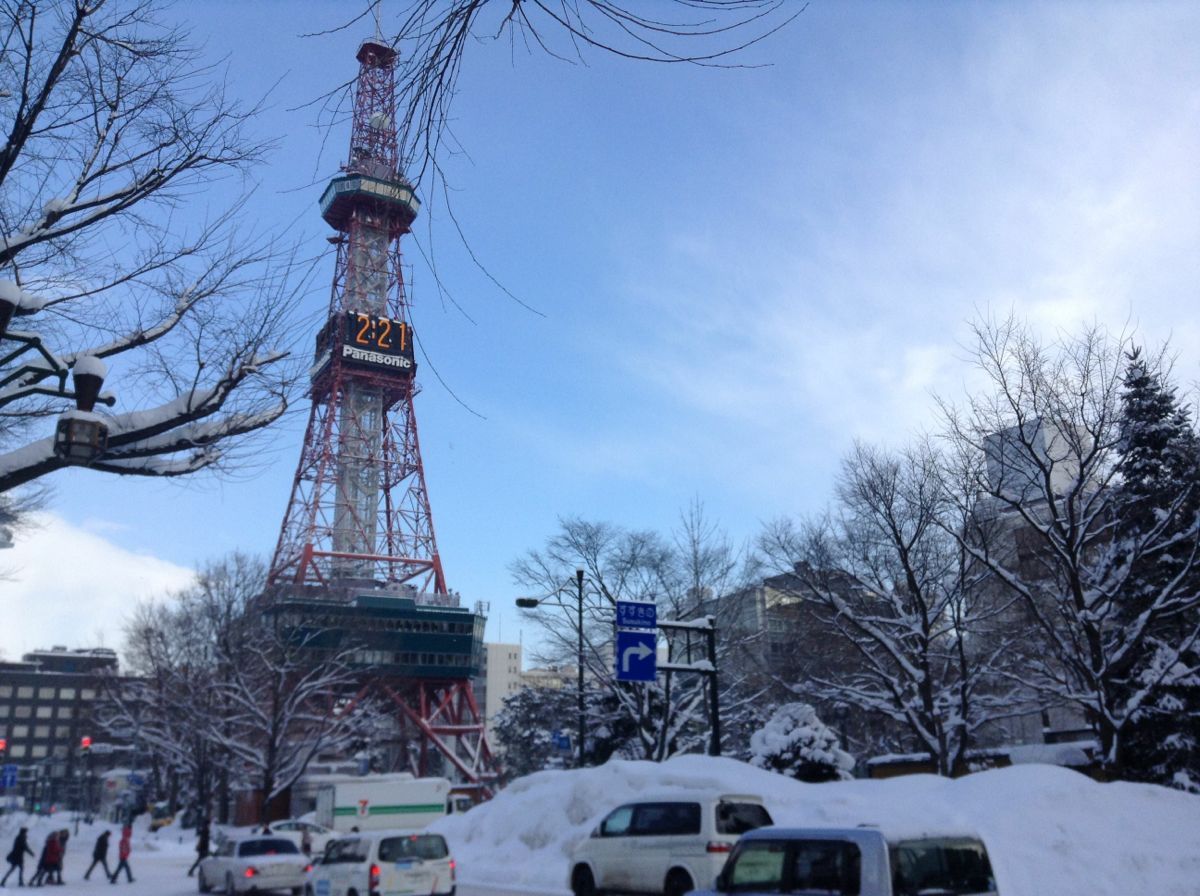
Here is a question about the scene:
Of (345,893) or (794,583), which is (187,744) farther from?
(345,893)

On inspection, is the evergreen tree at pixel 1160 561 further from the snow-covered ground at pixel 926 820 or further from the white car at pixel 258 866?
the white car at pixel 258 866

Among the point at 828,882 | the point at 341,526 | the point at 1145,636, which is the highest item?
the point at 341,526

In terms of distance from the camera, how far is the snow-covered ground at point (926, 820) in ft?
50.0

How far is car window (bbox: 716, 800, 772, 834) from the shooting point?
552 inches

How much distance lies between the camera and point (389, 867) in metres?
15.6

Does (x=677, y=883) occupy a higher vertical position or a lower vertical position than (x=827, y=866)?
lower

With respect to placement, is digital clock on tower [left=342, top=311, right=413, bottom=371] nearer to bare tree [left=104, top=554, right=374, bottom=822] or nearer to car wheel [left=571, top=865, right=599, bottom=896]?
bare tree [left=104, top=554, right=374, bottom=822]

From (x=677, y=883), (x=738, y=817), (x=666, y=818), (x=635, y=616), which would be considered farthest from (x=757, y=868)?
(x=635, y=616)

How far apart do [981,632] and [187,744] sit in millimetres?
34169

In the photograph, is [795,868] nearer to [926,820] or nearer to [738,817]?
[738,817]

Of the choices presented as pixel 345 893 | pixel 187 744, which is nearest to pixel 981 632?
pixel 345 893

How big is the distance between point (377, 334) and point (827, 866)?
84.6 meters

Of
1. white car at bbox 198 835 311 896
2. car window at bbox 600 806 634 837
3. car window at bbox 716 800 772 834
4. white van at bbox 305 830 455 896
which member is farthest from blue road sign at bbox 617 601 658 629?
white car at bbox 198 835 311 896

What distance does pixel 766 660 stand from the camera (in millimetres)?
47750
